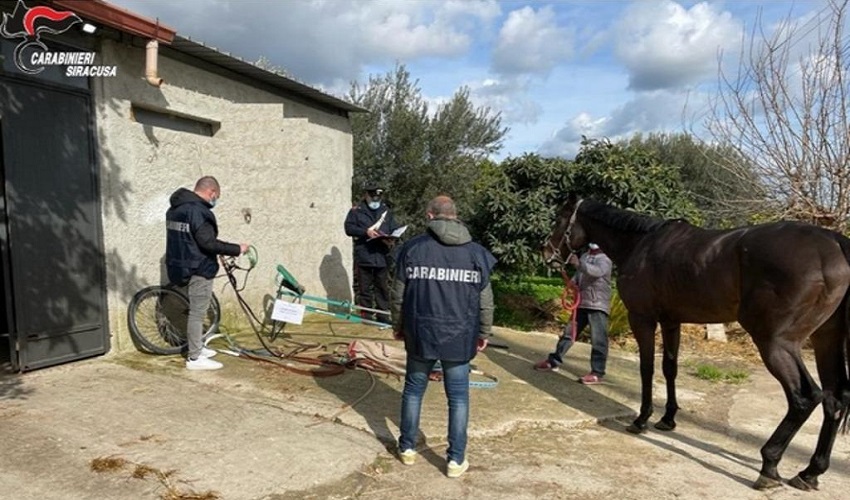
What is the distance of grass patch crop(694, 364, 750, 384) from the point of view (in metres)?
6.68

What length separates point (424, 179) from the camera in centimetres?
1282

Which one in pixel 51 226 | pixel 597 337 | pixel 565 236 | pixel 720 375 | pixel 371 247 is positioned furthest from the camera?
pixel 371 247

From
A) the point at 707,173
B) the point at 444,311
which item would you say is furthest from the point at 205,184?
the point at 707,173

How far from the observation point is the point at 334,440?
4.00m

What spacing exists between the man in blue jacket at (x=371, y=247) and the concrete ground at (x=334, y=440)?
8.06ft

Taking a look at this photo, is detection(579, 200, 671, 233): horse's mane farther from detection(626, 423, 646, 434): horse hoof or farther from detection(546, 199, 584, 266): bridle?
detection(626, 423, 646, 434): horse hoof

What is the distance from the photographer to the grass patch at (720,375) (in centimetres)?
668

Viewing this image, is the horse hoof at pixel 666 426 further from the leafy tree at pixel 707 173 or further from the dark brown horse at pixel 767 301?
the leafy tree at pixel 707 173

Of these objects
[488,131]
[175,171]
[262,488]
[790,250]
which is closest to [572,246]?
[790,250]

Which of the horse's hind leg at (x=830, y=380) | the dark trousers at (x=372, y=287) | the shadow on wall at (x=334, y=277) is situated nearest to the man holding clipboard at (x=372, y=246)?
the dark trousers at (x=372, y=287)

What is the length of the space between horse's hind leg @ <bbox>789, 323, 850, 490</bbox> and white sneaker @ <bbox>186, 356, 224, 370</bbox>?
475 centimetres

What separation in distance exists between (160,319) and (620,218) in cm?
469

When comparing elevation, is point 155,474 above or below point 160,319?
below

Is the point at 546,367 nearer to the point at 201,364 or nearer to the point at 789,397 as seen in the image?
the point at 789,397
